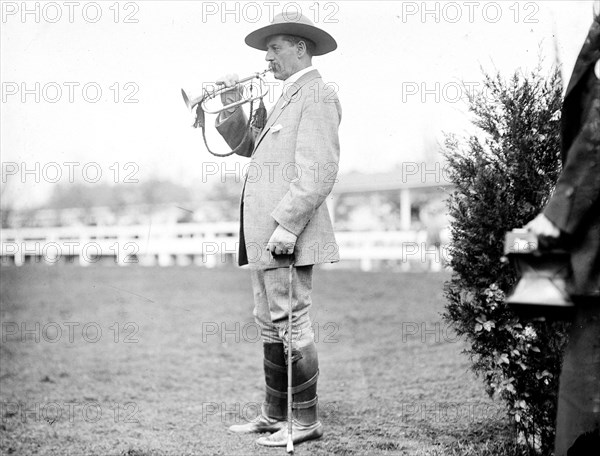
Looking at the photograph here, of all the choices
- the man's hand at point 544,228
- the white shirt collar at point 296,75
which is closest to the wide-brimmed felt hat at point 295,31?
the white shirt collar at point 296,75

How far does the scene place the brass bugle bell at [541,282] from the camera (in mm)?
2547

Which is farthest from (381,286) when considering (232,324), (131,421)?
(131,421)

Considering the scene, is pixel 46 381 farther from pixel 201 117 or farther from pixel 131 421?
pixel 201 117

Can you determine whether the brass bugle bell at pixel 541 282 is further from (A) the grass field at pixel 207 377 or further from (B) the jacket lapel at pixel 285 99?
(B) the jacket lapel at pixel 285 99

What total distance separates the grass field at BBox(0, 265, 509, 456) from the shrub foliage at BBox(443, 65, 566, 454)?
44cm

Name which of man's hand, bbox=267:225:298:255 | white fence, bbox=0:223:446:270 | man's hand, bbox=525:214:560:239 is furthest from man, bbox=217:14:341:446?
white fence, bbox=0:223:446:270

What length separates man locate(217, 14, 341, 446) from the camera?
13.3 ft

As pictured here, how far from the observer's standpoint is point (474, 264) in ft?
12.4

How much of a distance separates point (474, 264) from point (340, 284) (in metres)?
10.0

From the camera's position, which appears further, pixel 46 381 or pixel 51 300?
pixel 51 300

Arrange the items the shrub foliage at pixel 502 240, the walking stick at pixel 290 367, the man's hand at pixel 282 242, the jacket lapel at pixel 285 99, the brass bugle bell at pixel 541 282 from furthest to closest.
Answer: the jacket lapel at pixel 285 99 → the man's hand at pixel 282 242 → the walking stick at pixel 290 367 → the shrub foliage at pixel 502 240 → the brass bugle bell at pixel 541 282

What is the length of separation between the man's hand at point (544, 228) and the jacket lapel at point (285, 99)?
6.69 ft

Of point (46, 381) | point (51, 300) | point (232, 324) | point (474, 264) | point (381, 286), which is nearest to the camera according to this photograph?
point (474, 264)

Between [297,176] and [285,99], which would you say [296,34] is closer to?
[285,99]
